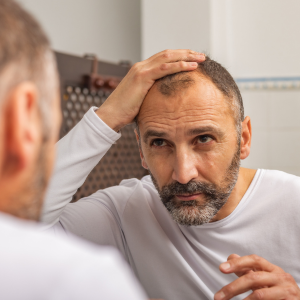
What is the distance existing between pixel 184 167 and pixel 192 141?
92mm

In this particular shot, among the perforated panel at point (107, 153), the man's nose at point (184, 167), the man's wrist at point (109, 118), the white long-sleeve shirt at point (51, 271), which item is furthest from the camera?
the perforated panel at point (107, 153)

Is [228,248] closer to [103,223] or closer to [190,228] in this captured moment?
[190,228]

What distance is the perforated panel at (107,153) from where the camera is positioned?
1578 mm

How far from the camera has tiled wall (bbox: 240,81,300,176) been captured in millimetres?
1965

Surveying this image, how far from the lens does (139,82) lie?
1.02 m

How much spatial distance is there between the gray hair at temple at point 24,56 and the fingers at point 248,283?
573 mm

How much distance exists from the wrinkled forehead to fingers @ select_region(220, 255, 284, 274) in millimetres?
365

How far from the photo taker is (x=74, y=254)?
0.30 m

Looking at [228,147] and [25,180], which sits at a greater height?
[25,180]

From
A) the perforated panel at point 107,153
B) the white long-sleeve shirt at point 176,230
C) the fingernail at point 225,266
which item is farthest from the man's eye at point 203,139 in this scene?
the perforated panel at point 107,153

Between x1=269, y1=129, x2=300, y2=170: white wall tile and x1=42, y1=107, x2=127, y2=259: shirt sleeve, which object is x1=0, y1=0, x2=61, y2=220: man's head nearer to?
x1=42, y1=107, x2=127, y2=259: shirt sleeve

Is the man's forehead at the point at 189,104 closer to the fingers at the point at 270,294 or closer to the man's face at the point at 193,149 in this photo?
the man's face at the point at 193,149

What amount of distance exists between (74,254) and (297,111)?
1908 millimetres

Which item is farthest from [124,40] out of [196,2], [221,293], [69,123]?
[221,293]
